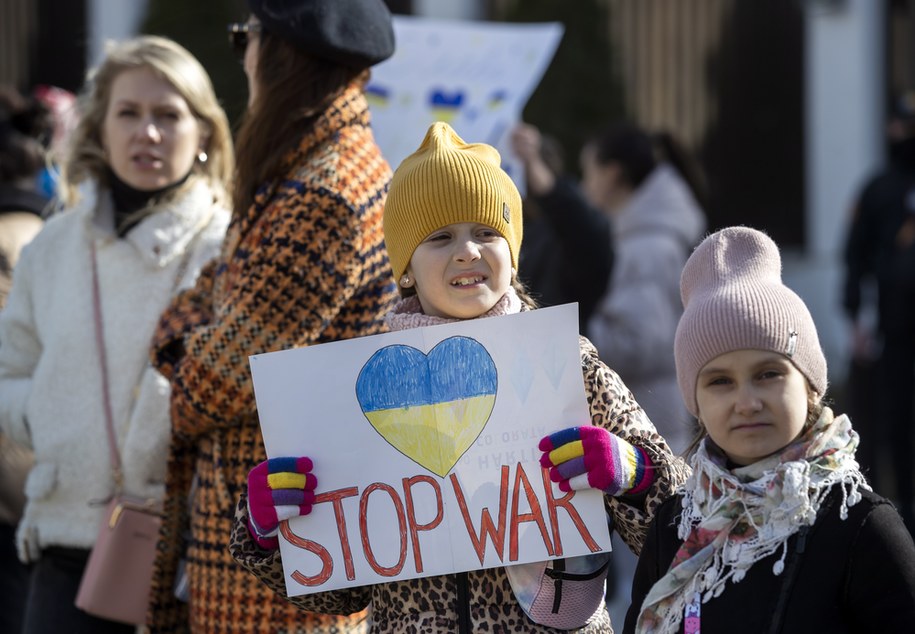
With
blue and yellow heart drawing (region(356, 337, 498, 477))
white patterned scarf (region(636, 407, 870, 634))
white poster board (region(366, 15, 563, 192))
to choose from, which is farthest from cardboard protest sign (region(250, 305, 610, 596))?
white poster board (region(366, 15, 563, 192))

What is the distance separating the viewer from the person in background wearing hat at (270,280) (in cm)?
327

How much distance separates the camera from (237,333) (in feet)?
10.7

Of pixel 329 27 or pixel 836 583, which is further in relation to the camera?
pixel 329 27

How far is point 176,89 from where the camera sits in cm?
420

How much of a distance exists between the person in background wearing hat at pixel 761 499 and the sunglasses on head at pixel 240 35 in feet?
4.71

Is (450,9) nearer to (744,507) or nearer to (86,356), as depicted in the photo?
(86,356)

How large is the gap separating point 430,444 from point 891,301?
5.47m

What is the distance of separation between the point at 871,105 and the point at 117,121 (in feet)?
35.8

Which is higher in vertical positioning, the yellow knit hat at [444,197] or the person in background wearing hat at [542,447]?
the yellow knit hat at [444,197]

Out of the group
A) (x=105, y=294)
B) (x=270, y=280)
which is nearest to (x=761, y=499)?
(x=270, y=280)

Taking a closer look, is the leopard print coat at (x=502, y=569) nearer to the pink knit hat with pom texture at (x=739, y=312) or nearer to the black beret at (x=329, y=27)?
the pink knit hat with pom texture at (x=739, y=312)

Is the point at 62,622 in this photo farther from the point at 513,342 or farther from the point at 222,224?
the point at 513,342

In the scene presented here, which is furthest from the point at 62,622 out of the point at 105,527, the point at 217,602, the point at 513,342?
the point at 513,342

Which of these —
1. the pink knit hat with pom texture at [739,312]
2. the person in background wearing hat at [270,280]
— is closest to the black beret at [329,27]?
the person in background wearing hat at [270,280]
